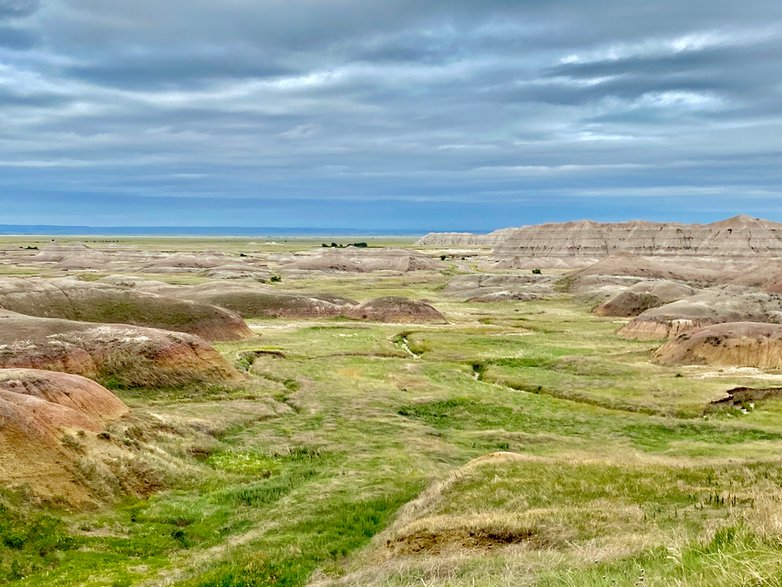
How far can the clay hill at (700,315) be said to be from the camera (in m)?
77.1

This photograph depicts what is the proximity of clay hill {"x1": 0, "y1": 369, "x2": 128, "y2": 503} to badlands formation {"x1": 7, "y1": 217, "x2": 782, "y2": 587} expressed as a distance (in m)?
0.09

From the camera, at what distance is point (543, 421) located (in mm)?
42219

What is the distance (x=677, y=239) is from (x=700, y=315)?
10889 cm

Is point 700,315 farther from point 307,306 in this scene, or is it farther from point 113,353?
point 113,353

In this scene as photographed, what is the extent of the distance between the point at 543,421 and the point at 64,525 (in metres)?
27.2

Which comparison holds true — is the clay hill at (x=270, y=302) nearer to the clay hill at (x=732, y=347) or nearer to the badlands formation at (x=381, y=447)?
the badlands formation at (x=381, y=447)

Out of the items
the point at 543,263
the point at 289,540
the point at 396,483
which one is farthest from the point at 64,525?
the point at 543,263

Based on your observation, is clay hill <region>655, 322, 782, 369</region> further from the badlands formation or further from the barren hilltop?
the barren hilltop

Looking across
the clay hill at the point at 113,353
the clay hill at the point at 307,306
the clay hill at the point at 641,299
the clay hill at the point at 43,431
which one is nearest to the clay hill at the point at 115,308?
the clay hill at the point at 113,353

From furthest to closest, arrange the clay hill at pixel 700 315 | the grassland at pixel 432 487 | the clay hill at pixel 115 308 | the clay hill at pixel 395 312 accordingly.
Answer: the clay hill at pixel 395 312 < the clay hill at pixel 700 315 < the clay hill at pixel 115 308 < the grassland at pixel 432 487

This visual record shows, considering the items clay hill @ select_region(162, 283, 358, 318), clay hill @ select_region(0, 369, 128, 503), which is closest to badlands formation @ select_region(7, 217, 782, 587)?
clay hill @ select_region(0, 369, 128, 503)

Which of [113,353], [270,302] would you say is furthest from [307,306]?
[113,353]

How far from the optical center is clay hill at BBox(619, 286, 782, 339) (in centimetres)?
7712

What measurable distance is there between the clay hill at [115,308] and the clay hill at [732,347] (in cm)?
4144
